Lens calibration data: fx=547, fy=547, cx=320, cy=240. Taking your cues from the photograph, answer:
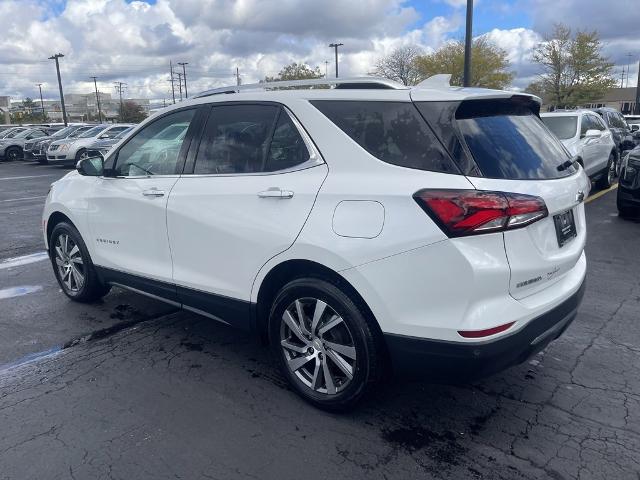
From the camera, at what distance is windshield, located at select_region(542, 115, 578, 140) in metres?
10.5

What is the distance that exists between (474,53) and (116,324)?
38.3 m

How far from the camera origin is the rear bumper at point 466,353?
2.59 meters

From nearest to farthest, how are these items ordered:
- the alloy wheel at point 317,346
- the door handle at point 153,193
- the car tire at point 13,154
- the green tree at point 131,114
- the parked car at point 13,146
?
the alloy wheel at point 317,346
the door handle at point 153,193
the parked car at point 13,146
the car tire at point 13,154
the green tree at point 131,114

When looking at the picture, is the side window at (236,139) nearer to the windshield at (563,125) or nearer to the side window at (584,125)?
the windshield at (563,125)

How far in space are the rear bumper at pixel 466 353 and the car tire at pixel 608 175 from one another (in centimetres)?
1059

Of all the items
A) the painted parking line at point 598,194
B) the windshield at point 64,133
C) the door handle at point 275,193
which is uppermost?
the windshield at point 64,133

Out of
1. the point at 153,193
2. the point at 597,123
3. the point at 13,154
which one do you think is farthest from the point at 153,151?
the point at 13,154

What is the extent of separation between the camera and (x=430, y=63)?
38688mm

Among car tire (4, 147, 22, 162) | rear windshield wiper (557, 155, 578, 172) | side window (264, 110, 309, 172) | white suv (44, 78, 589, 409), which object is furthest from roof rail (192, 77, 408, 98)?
car tire (4, 147, 22, 162)

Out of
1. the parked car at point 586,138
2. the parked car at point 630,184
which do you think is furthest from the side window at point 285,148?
the parked car at point 586,138

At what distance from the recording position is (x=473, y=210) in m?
2.55

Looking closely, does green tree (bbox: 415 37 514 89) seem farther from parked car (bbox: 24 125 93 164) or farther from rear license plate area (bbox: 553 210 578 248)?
rear license plate area (bbox: 553 210 578 248)

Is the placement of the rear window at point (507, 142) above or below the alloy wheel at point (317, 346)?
above

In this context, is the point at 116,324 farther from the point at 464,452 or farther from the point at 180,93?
the point at 180,93
